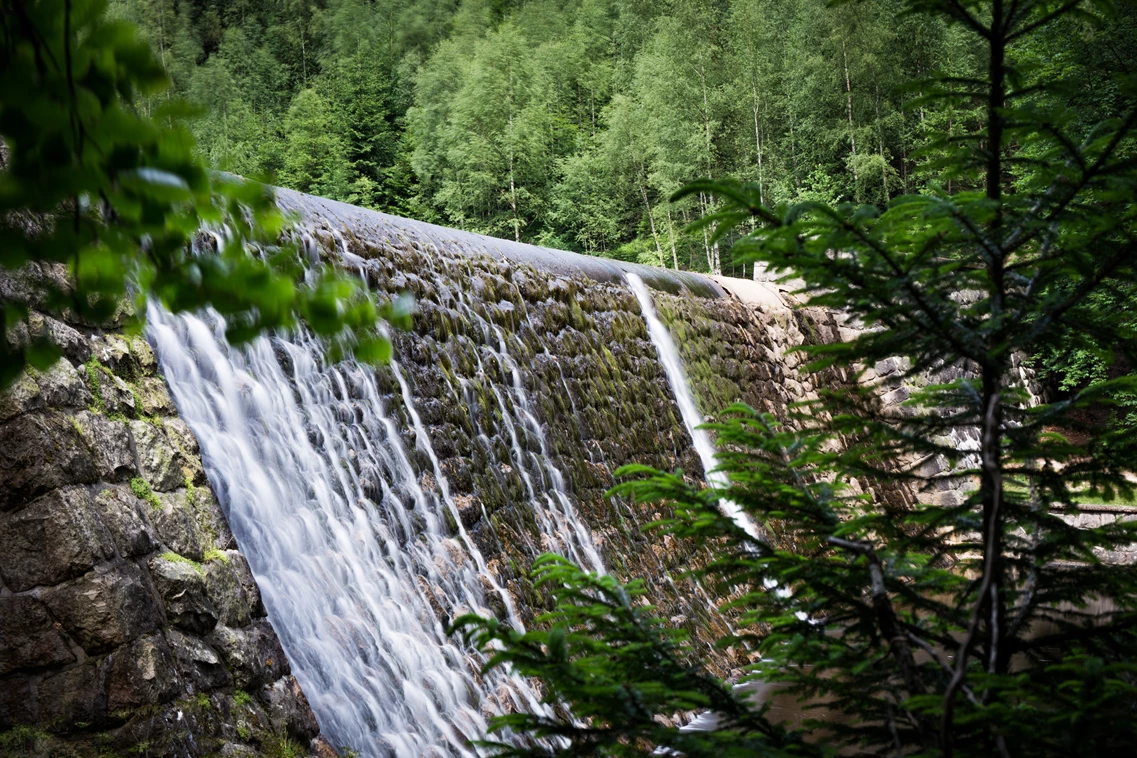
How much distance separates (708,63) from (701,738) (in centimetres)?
2438

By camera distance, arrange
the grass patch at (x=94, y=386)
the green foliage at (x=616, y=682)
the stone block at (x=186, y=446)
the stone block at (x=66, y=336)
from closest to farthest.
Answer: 1. the green foliage at (x=616, y=682)
2. the stone block at (x=66, y=336)
3. the grass patch at (x=94, y=386)
4. the stone block at (x=186, y=446)

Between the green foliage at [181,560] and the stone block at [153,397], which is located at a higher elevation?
the stone block at [153,397]

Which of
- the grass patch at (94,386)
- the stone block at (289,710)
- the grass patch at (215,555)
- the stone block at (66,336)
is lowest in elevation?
the stone block at (289,710)

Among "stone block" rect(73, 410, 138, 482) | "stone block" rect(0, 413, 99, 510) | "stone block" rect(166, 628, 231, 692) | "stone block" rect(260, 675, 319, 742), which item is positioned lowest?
"stone block" rect(260, 675, 319, 742)

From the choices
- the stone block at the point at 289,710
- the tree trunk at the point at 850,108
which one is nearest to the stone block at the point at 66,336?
the stone block at the point at 289,710

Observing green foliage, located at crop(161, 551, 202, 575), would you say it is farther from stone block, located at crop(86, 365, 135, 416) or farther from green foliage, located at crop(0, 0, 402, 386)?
green foliage, located at crop(0, 0, 402, 386)

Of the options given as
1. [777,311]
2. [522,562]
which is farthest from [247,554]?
[777,311]

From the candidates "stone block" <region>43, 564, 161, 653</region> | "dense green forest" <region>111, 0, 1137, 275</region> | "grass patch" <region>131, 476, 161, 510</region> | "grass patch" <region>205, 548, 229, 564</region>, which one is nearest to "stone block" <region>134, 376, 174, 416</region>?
"grass patch" <region>131, 476, 161, 510</region>

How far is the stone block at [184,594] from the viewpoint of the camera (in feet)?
9.53

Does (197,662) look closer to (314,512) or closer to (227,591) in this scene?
(227,591)

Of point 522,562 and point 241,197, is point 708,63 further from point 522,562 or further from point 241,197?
point 241,197

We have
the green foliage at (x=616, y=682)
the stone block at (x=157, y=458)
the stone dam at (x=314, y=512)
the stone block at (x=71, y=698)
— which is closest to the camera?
the green foliage at (x=616, y=682)

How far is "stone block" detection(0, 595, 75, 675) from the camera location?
2.54 meters

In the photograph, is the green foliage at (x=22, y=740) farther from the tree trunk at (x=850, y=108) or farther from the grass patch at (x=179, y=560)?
the tree trunk at (x=850, y=108)
